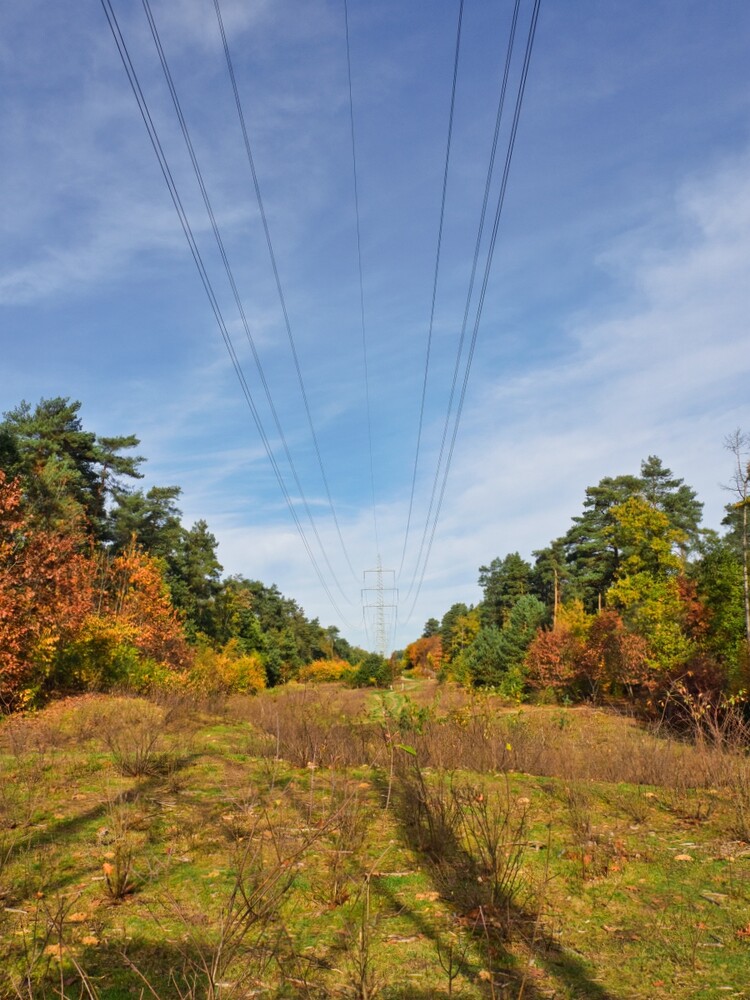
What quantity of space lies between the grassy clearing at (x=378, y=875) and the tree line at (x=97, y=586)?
253 inches

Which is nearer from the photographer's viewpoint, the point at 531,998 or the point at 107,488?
the point at 531,998

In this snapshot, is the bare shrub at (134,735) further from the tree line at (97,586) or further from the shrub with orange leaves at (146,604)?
the shrub with orange leaves at (146,604)

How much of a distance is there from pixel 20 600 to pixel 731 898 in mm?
14616

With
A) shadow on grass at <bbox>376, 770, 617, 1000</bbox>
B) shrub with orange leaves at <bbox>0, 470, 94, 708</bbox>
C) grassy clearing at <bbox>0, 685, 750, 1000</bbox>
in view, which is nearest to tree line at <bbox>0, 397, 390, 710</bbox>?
shrub with orange leaves at <bbox>0, 470, 94, 708</bbox>

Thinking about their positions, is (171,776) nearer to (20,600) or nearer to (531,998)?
(531,998)

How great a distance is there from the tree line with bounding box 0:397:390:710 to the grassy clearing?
644cm

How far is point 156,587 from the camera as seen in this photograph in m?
27.1

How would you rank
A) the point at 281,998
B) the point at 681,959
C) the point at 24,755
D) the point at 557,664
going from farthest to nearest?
the point at 557,664 → the point at 24,755 → the point at 681,959 → the point at 281,998

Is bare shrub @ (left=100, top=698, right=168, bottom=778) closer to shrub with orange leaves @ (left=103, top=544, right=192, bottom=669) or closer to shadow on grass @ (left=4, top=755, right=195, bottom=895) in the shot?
shadow on grass @ (left=4, top=755, right=195, bottom=895)

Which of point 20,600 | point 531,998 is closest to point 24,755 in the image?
point 20,600

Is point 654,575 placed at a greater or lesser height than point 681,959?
greater

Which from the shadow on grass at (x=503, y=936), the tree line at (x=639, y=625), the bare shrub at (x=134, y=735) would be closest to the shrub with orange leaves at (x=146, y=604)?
the bare shrub at (x=134, y=735)

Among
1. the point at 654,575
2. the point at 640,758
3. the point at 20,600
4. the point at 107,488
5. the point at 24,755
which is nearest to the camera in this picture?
the point at 640,758

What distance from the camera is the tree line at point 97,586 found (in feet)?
50.6
